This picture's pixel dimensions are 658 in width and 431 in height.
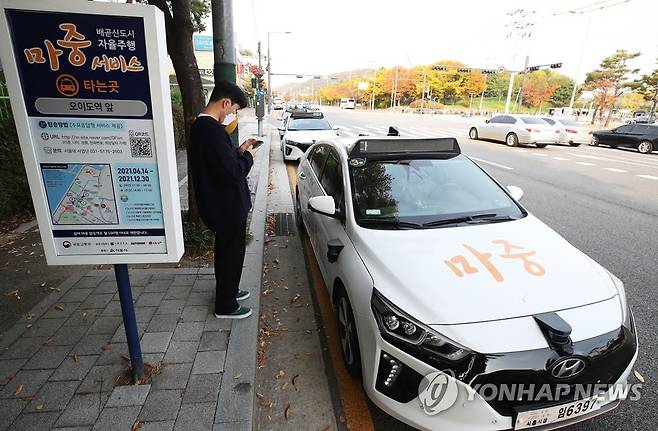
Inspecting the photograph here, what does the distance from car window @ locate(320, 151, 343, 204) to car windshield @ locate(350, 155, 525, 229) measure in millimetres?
186

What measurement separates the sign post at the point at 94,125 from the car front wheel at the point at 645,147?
72.0 ft

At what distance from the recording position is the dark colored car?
56.6ft

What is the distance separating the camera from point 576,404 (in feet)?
6.22

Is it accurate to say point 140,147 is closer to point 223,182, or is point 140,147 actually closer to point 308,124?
point 223,182

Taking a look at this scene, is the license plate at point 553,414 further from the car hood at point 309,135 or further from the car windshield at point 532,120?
the car windshield at point 532,120

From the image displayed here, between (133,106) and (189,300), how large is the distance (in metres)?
2.00

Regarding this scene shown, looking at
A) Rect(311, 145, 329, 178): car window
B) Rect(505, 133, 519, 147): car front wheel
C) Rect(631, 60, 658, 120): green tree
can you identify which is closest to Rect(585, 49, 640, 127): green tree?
Rect(631, 60, 658, 120): green tree

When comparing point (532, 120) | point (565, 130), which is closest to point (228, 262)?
point (532, 120)

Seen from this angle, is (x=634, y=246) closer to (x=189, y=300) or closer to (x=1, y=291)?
(x=189, y=300)

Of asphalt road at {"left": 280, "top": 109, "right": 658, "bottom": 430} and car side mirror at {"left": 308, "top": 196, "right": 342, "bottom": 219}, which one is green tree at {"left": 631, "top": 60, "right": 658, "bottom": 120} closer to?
asphalt road at {"left": 280, "top": 109, "right": 658, "bottom": 430}

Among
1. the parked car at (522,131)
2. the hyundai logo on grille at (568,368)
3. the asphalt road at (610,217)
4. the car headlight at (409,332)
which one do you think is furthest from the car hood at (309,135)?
the parked car at (522,131)

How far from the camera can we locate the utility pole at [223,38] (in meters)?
4.62

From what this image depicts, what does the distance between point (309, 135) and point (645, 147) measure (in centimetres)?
1661

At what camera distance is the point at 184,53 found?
423 cm
